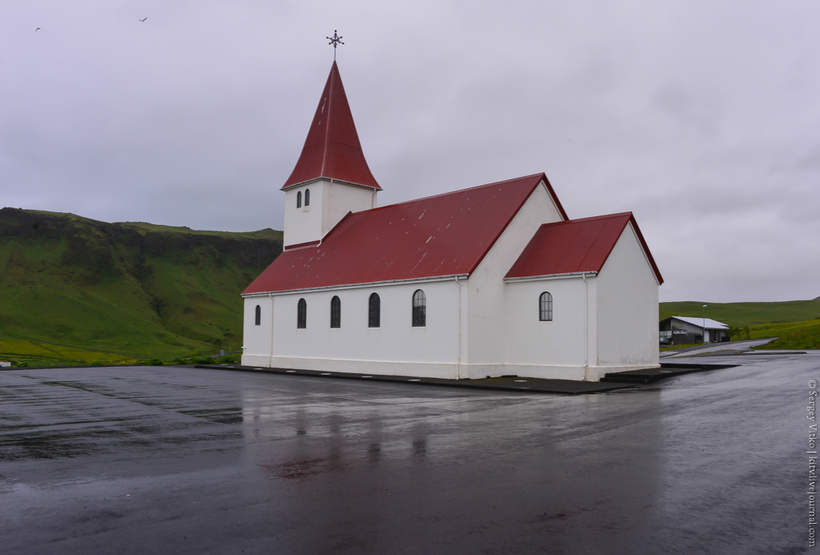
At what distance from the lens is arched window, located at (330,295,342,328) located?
27.3 meters

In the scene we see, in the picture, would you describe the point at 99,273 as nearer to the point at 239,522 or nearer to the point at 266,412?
the point at 266,412

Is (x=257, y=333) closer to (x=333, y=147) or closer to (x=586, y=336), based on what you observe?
(x=333, y=147)

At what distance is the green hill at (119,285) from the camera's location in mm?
100000

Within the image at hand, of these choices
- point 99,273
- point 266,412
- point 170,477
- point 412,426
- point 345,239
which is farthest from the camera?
point 99,273

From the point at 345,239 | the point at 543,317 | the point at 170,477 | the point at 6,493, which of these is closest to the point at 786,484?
the point at 170,477

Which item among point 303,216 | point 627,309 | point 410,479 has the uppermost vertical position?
point 303,216

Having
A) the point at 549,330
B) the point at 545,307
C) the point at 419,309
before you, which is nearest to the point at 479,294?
the point at 545,307

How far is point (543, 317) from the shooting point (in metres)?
21.7

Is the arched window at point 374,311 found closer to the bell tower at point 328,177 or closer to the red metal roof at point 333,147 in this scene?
the bell tower at point 328,177

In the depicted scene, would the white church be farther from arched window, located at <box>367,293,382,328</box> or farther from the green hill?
the green hill

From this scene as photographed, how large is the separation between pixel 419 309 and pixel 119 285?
115284 millimetres

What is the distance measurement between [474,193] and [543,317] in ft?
24.2

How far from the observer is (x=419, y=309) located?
77.0 feet

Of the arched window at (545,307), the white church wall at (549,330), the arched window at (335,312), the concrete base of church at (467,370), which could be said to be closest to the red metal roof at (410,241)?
the arched window at (335,312)
